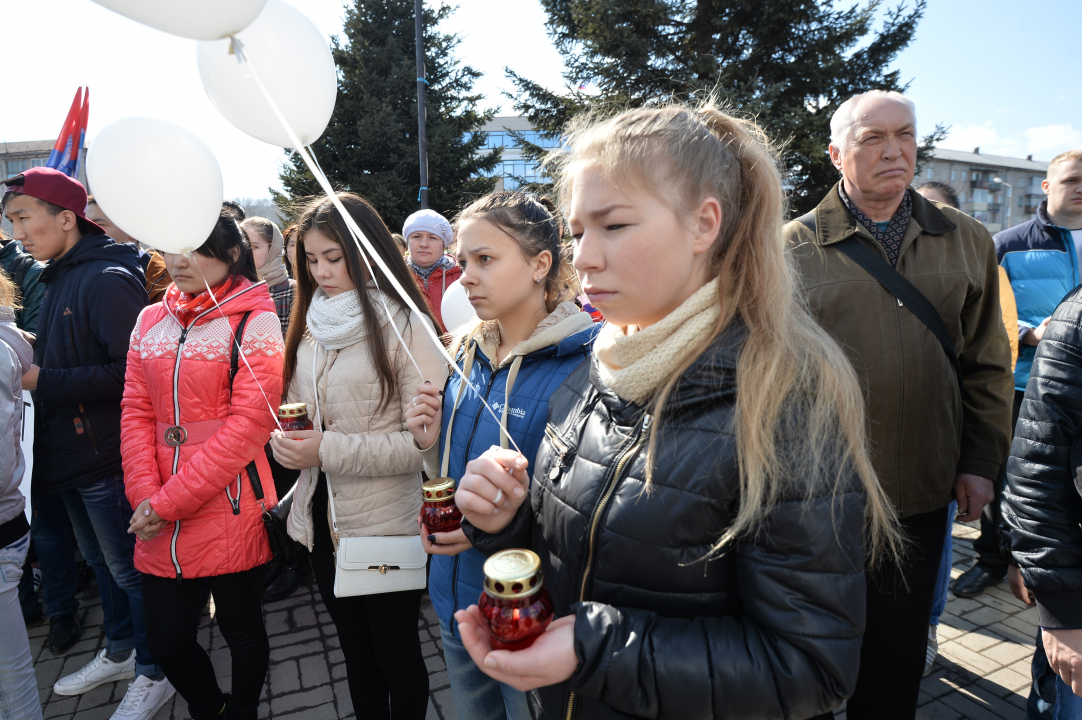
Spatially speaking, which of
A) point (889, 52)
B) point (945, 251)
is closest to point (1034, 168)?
point (889, 52)

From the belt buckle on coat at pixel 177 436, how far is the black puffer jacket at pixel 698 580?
2.04m

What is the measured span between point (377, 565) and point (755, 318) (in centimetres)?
178

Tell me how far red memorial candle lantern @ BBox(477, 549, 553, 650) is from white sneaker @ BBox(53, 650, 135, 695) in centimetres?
336

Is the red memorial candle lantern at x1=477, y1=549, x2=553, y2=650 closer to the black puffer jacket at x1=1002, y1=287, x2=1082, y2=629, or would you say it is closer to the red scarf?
the black puffer jacket at x1=1002, y1=287, x2=1082, y2=629

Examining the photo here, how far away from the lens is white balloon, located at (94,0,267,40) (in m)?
1.52

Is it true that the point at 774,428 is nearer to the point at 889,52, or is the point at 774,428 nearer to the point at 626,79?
the point at 626,79

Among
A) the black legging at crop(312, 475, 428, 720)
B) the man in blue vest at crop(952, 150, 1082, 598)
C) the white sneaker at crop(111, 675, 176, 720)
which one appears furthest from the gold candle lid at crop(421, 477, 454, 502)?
the man in blue vest at crop(952, 150, 1082, 598)

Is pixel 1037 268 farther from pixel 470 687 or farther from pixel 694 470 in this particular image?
pixel 470 687

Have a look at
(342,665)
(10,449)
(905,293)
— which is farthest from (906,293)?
(10,449)

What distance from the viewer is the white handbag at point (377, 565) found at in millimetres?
2256

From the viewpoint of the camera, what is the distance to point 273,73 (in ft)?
6.57

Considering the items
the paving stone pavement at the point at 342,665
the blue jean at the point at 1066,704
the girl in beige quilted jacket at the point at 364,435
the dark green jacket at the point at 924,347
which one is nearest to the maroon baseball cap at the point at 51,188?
the girl in beige quilted jacket at the point at 364,435

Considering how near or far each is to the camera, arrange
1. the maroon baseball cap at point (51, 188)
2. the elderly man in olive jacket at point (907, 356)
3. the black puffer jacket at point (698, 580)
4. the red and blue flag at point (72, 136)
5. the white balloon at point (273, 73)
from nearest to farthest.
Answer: the black puffer jacket at point (698, 580)
the white balloon at point (273, 73)
the elderly man in olive jacket at point (907, 356)
the maroon baseball cap at point (51, 188)
the red and blue flag at point (72, 136)

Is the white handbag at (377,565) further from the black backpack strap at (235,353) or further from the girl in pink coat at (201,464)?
the black backpack strap at (235,353)
